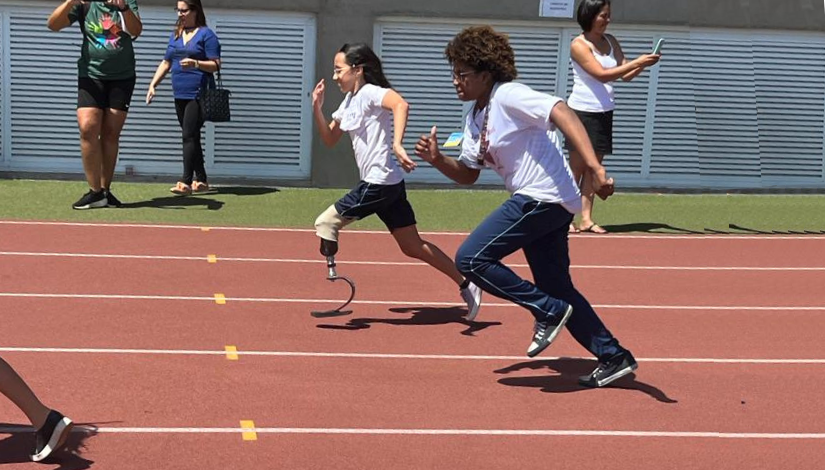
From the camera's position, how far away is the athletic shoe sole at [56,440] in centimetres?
540

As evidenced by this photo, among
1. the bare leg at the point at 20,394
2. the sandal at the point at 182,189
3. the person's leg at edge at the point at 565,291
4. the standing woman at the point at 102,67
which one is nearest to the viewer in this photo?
the bare leg at the point at 20,394

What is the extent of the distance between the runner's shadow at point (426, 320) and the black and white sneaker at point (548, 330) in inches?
61.0

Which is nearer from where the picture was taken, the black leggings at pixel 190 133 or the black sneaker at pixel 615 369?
the black sneaker at pixel 615 369

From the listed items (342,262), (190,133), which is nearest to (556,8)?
(190,133)

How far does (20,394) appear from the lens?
5332 millimetres

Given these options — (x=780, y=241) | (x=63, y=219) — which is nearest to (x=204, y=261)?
(x=63, y=219)

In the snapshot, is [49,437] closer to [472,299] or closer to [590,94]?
[472,299]

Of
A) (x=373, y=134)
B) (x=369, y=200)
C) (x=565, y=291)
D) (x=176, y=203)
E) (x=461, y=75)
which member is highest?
(x=461, y=75)

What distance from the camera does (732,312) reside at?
923cm

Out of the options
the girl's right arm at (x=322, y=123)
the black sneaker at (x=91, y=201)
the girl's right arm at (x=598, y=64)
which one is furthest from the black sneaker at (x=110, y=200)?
the girl's right arm at (x=598, y=64)

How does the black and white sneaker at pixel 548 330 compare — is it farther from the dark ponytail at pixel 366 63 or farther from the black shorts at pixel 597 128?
the black shorts at pixel 597 128

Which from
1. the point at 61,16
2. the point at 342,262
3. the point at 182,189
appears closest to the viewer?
the point at 342,262

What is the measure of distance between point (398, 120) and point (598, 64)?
3956 mm

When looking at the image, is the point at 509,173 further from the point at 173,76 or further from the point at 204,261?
the point at 173,76
